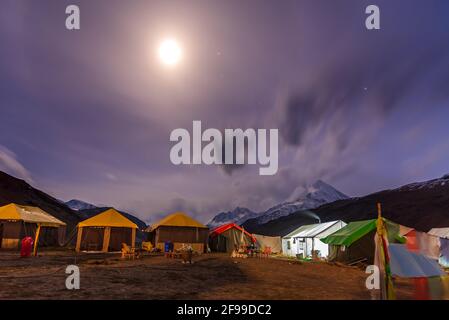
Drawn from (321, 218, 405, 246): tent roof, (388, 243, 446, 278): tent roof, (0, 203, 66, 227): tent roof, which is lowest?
(388, 243, 446, 278): tent roof

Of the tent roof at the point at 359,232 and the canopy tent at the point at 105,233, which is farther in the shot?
the canopy tent at the point at 105,233

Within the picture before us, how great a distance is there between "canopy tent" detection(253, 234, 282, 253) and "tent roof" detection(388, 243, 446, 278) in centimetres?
4317

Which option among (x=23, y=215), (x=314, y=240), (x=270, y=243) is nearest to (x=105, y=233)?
(x=23, y=215)

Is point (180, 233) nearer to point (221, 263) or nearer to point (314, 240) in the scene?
point (314, 240)

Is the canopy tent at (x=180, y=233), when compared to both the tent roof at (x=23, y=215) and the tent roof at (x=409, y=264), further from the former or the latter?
the tent roof at (x=409, y=264)

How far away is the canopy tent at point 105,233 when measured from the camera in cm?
3778

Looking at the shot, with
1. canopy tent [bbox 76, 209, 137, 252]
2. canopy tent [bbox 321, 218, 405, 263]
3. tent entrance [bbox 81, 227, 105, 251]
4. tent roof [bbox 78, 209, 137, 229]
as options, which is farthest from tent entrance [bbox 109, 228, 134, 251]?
canopy tent [bbox 321, 218, 405, 263]

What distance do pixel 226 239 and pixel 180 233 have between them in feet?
28.9

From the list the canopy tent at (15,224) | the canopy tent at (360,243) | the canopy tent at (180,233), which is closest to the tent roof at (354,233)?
the canopy tent at (360,243)

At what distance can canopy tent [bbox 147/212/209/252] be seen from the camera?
4119 centimetres

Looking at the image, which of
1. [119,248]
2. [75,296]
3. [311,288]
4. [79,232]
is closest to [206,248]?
[119,248]

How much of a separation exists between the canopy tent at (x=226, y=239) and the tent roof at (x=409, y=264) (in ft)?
127

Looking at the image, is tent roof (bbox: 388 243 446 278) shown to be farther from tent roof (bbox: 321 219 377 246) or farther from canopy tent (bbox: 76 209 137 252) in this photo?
canopy tent (bbox: 76 209 137 252)
